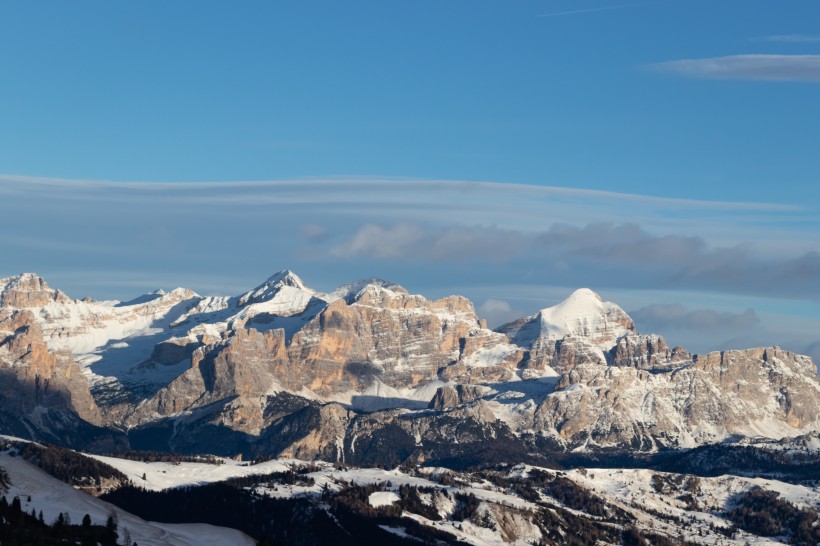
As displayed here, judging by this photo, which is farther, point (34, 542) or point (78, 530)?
point (78, 530)

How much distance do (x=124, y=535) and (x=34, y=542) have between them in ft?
75.9

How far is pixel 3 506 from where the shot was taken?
190 m

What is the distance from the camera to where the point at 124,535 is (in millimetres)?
197625

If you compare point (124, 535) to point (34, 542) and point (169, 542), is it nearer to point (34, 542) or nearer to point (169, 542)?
point (169, 542)

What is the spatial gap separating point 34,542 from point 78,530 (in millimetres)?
15864

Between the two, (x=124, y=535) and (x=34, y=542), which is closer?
(x=34, y=542)

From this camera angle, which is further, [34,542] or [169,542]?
[169,542]

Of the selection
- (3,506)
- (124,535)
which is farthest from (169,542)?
(3,506)

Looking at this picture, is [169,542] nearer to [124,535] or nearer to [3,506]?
[124,535]

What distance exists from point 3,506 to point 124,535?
15.3 metres

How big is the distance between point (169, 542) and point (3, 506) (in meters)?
20.6

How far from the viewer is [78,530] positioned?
191m

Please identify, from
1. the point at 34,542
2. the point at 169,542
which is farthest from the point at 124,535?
the point at 34,542

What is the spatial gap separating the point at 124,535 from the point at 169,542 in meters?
5.46
